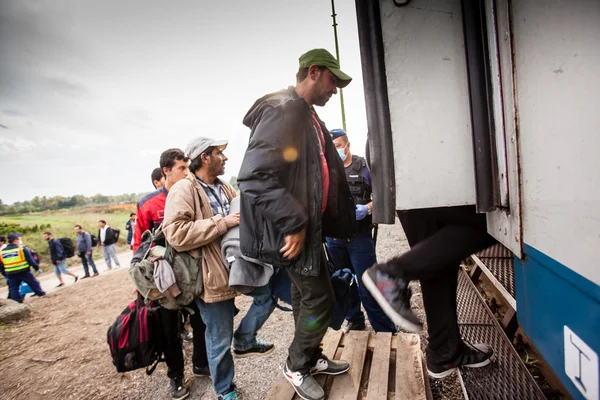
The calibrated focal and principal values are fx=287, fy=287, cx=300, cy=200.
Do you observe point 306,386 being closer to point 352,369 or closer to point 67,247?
point 352,369

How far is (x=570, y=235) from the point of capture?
0.79 m

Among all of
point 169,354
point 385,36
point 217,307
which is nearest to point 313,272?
point 217,307

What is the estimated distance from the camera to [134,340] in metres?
2.31

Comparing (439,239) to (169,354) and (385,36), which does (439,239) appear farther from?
(169,354)

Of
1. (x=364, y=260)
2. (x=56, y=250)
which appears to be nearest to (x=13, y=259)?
(x=56, y=250)

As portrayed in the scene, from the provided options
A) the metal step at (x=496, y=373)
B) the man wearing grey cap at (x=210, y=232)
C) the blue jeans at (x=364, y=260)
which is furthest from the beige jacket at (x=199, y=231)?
the metal step at (x=496, y=373)

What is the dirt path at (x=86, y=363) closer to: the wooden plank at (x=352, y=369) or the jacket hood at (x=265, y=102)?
the wooden plank at (x=352, y=369)

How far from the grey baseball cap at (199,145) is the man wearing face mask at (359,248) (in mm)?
1231

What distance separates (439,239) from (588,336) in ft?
2.28

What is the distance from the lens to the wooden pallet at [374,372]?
1.79 metres

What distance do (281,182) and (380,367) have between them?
147cm

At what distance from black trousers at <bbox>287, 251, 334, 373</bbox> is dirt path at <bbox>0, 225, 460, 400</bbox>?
1031mm

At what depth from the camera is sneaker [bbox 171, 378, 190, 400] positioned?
2.61 metres

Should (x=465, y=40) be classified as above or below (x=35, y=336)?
above
